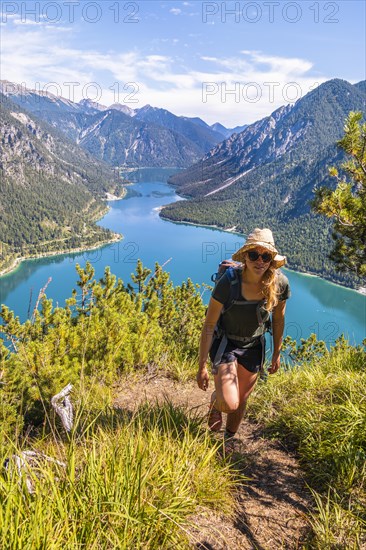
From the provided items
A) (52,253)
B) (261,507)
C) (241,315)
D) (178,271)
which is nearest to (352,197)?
(241,315)

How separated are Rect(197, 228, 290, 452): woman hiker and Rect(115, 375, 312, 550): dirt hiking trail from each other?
0.29m

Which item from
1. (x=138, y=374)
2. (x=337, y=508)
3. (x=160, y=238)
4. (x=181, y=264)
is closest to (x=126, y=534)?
(x=337, y=508)

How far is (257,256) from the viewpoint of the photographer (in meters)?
3.11

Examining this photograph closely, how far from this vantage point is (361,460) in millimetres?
2627

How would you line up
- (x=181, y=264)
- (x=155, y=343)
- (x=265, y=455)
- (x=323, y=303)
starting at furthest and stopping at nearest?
(x=181, y=264) → (x=323, y=303) → (x=155, y=343) → (x=265, y=455)

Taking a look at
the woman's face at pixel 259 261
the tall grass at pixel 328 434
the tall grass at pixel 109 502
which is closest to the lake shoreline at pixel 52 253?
the tall grass at pixel 328 434

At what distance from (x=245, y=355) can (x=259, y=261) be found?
85 cm

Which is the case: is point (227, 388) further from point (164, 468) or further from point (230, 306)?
point (164, 468)

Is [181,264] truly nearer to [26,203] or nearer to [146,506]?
[26,203]

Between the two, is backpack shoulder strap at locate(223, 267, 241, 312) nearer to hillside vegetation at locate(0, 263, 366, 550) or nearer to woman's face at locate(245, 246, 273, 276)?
woman's face at locate(245, 246, 273, 276)

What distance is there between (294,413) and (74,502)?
236 cm

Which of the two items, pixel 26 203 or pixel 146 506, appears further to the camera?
pixel 26 203

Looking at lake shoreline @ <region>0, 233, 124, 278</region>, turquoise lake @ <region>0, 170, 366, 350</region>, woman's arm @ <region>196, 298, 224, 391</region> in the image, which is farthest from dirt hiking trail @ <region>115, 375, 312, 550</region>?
lake shoreline @ <region>0, 233, 124, 278</region>

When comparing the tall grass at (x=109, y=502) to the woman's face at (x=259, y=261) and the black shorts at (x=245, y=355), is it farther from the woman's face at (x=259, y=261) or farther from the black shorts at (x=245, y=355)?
the woman's face at (x=259, y=261)
